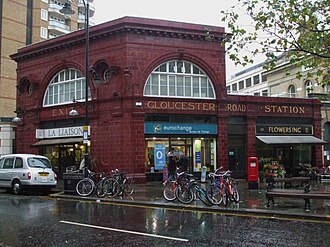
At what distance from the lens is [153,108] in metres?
22.4

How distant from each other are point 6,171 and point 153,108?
8656 millimetres

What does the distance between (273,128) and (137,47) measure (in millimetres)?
10777

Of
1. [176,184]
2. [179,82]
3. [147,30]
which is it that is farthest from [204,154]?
[176,184]

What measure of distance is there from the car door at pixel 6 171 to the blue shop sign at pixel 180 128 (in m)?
7.50

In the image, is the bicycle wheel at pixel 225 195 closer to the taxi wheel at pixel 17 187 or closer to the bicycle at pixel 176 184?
the bicycle at pixel 176 184

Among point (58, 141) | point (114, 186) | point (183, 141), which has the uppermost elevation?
point (58, 141)

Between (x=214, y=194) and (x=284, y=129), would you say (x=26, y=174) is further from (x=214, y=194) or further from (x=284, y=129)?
(x=284, y=129)

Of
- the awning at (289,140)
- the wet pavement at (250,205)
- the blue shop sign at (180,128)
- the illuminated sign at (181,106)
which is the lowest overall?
the wet pavement at (250,205)

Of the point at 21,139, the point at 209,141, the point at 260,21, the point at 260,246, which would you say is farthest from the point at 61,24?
the point at 260,246

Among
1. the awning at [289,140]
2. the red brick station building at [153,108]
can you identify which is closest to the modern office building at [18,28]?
the red brick station building at [153,108]

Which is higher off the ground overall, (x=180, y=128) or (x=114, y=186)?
(x=180, y=128)

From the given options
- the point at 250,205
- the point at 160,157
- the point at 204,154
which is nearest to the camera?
the point at 250,205

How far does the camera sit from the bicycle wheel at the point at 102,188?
53.5ft

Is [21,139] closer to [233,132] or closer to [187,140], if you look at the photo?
[187,140]
